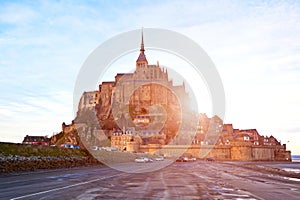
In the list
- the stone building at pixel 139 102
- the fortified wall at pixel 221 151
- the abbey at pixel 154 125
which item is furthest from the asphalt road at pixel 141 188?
the stone building at pixel 139 102

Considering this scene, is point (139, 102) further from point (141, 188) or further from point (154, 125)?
point (141, 188)

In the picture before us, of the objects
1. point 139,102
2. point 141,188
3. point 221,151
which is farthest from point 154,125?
point 141,188

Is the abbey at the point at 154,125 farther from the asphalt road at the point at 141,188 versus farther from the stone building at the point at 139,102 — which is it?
the asphalt road at the point at 141,188

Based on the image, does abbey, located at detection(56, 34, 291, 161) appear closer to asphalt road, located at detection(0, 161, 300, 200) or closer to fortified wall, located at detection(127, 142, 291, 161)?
fortified wall, located at detection(127, 142, 291, 161)

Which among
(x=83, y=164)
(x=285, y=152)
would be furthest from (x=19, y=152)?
(x=285, y=152)

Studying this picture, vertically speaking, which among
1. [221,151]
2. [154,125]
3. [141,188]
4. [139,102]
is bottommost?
[221,151]

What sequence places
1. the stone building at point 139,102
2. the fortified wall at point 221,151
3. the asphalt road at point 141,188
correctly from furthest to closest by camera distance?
the stone building at point 139,102 < the fortified wall at point 221,151 < the asphalt road at point 141,188

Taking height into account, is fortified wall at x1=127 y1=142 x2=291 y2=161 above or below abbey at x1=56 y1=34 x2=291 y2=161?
below

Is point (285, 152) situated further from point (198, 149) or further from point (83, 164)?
point (83, 164)

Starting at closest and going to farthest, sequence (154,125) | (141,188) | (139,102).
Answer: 1. (141,188)
2. (154,125)
3. (139,102)

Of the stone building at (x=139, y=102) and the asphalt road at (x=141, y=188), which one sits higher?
the stone building at (x=139, y=102)

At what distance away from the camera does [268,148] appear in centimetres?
13312

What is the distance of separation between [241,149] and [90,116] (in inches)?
3642

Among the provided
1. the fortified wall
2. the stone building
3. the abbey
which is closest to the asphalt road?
the fortified wall
